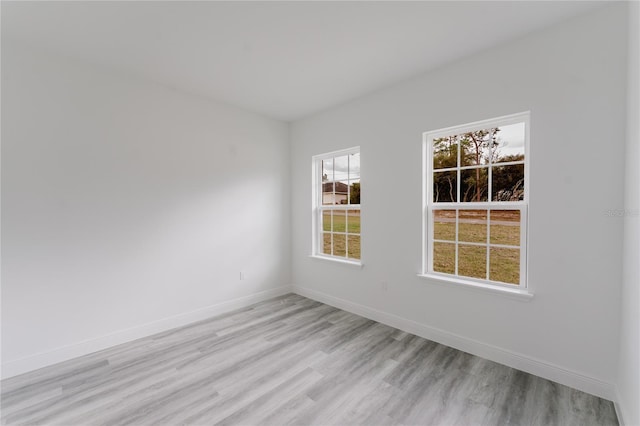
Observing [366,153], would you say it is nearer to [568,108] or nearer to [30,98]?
[568,108]

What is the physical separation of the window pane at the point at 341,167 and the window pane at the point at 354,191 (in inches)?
6.0

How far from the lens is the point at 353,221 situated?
3729mm

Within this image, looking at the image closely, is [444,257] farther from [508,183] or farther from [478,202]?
[508,183]

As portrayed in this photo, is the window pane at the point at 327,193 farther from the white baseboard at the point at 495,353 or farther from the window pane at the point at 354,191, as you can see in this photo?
the white baseboard at the point at 495,353

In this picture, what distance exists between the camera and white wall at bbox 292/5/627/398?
6.18 ft

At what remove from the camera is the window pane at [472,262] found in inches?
105

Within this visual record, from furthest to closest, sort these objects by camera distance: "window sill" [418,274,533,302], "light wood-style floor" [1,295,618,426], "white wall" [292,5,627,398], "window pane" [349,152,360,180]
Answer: "window pane" [349,152,360,180] < "window sill" [418,274,533,302] < "white wall" [292,5,627,398] < "light wood-style floor" [1,295,618,426]

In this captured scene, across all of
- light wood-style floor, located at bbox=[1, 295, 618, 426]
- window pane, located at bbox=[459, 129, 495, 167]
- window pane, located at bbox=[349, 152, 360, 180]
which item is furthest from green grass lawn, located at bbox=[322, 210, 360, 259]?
window pane, located at bbox=[459, 129, 495, 167]

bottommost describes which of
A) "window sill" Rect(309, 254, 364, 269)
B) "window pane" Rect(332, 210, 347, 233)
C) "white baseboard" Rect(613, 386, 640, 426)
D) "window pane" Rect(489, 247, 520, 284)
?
"white baseboard" Rect(613, 386, 640, 426)

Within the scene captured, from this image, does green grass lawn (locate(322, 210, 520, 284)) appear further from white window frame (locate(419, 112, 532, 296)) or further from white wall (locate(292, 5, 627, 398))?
white wall (locate(292, 5, 627, 398))

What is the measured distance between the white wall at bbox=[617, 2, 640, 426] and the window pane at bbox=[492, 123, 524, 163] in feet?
2.12

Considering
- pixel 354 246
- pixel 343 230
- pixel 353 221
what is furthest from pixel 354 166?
pixel 354 246

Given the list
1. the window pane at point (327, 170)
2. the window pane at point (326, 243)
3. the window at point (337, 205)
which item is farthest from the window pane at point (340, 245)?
the window pane at point (327, 170)

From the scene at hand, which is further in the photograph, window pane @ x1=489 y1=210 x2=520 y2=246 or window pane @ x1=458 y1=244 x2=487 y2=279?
window pane @ x1=458 y1=244 x2=487 y2=279
